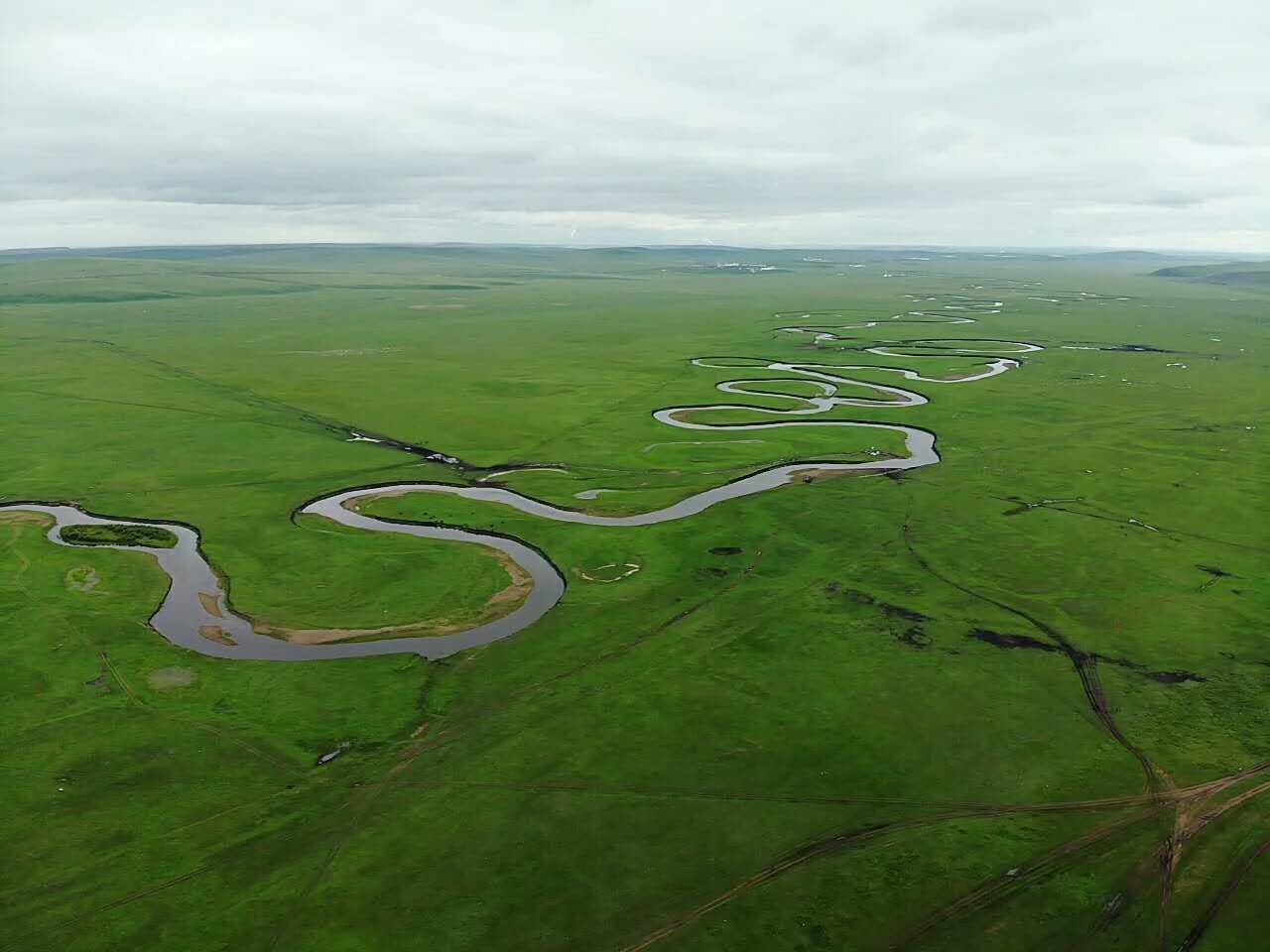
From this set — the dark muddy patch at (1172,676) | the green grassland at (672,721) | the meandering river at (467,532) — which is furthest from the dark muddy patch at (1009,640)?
the meandering river at (467,532)

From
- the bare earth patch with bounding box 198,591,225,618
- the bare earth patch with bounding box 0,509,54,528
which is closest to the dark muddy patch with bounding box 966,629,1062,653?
the bare earth patch with bounding box 198,591,225,618

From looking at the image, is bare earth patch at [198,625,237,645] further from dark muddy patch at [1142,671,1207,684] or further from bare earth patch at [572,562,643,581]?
dark muddy patch at [1142,671,1207,684]

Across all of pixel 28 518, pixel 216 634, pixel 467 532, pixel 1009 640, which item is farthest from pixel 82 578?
pixel 1009 640

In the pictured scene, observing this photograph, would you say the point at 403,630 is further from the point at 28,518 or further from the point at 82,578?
the point at 28,518

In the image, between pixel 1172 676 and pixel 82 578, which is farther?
pixel 82 578

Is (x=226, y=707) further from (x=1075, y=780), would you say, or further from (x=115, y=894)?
(x=1075, y=780)

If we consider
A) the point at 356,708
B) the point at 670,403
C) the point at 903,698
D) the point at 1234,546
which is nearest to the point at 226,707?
the point at 356,708
